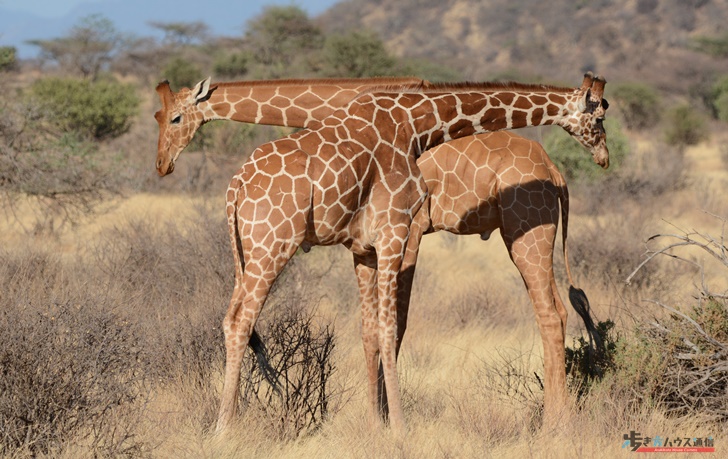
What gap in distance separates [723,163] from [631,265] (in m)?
12.6

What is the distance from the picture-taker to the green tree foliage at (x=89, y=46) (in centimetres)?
3572

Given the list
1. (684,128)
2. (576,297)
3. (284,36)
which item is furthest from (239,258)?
(284,36)

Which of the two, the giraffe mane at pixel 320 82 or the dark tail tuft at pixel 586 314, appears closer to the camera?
the giraffe mane at pixel 320 82

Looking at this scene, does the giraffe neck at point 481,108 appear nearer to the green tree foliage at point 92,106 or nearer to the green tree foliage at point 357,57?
the green tree foliage at point 92,106

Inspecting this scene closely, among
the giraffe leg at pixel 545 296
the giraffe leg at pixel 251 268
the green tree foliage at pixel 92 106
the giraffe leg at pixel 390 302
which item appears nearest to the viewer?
the giraffe leg at pixel 251 268

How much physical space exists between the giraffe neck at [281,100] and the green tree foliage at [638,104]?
27.2m

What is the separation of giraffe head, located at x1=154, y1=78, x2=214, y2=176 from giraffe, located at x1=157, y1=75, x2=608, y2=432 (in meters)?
0.13

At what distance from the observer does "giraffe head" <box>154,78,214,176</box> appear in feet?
16.6

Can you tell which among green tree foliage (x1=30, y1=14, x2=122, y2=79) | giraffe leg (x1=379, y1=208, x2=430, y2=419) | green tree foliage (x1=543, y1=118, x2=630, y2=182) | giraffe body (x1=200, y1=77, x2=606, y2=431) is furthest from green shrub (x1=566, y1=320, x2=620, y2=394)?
green tree foliage (x1=30, y1=14, x2=122, y2=79)

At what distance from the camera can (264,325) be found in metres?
6.46

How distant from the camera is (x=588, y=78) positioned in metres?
5.35

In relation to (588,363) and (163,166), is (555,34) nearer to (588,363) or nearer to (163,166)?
(588,363)

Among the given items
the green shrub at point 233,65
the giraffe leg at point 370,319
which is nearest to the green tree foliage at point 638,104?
the green shrub at point 233,65

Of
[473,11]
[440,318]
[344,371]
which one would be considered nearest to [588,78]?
[344,371]
